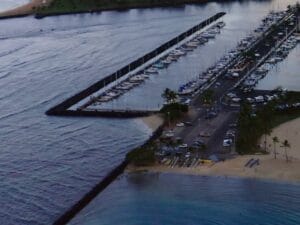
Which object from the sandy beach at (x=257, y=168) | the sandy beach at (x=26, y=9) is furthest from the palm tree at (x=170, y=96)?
the sandy beach at (x=26, y=9)

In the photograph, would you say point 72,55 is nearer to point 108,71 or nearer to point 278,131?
point 108,71

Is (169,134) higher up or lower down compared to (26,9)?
lower down

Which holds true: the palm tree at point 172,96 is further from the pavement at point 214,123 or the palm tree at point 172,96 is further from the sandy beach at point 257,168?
the sandy beach at point 257,168

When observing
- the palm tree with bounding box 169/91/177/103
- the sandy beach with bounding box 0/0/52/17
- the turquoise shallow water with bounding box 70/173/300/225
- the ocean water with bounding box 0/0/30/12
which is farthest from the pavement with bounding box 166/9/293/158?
the ocean water with bounding box 0/0/30/12

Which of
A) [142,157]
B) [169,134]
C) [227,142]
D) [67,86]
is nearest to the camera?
[142,157]

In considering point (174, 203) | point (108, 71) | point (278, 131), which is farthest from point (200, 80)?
point (174, 203)

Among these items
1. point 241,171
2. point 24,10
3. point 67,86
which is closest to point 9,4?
point 24,10

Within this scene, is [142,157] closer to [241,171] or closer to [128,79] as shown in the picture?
[241,171]
